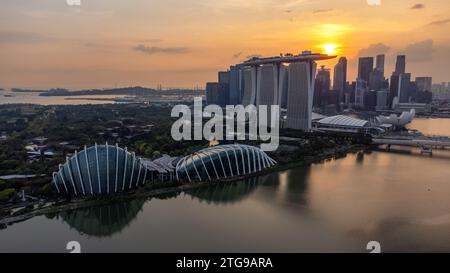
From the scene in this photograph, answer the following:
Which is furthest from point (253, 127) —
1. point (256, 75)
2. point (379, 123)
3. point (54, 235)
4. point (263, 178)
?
point (54, 235)

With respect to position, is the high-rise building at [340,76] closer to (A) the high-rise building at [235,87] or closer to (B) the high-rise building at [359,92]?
(B) the high-rise building at [359,92]

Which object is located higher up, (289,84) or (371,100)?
(289,84)

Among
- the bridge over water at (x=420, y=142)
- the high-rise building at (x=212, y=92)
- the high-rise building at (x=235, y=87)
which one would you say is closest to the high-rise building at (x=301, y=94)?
the bridge over water at (x=420, y=142)

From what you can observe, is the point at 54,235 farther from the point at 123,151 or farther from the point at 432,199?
the point at 432,199

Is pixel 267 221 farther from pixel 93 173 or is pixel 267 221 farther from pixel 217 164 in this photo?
pixel 93 173

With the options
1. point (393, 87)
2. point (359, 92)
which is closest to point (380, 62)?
point (393, 87)

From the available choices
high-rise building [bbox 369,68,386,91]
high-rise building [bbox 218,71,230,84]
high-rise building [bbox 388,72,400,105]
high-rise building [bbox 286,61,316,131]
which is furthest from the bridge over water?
high-rise building [bbox 369,68,386,91]
